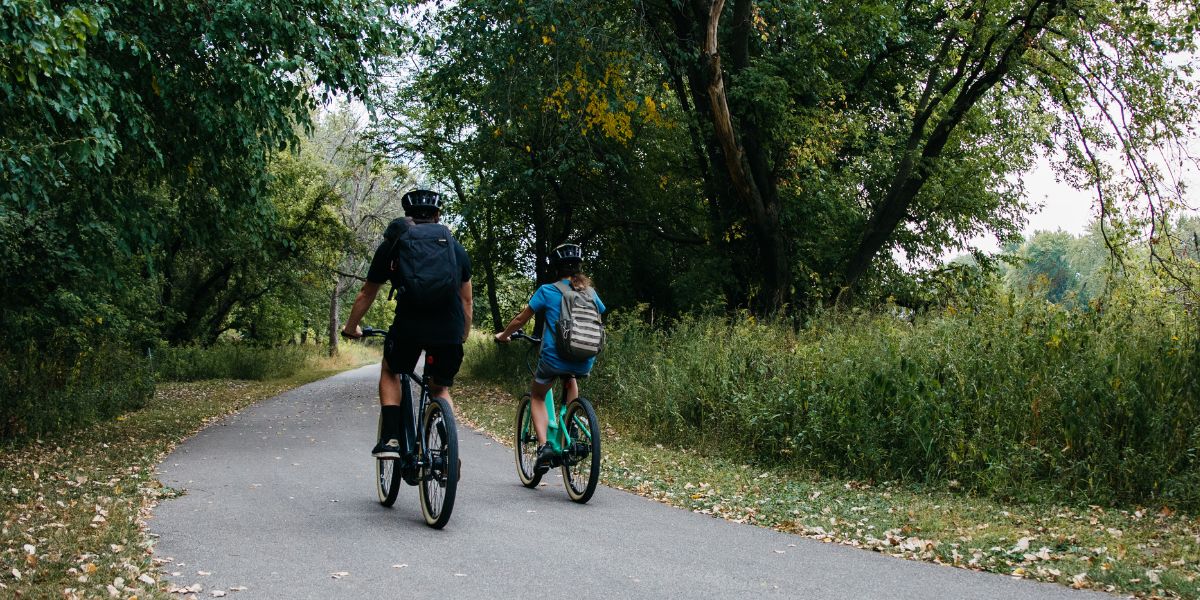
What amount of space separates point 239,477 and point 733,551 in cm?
535

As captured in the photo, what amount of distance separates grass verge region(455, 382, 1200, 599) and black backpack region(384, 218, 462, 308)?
→ 2932 millimetres

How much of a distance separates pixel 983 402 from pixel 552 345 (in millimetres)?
4153

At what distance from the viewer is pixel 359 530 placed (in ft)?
21.4

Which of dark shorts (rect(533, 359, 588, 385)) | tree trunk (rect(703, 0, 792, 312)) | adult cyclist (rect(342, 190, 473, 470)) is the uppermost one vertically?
tree trunk (rect(703, 0, 792, 312))

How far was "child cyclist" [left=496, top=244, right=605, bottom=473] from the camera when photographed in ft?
25.8

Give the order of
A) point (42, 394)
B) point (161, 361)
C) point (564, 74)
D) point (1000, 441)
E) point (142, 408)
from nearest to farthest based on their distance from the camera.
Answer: point (1000, 441) < point (42, 394) < point (564, 74) < point (142, 408) < point (161, 361)

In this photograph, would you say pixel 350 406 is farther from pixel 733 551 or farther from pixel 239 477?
pixel 733 551

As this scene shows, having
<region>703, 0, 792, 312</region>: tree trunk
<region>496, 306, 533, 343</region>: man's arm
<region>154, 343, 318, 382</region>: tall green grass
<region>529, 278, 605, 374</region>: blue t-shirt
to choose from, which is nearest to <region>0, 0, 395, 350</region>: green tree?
<region>496, 306, 533, 343</region>: man's arm

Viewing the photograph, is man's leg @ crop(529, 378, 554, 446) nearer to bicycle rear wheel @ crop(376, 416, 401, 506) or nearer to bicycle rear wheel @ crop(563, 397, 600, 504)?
bicycle rear wheel @ crop(563, 397, 600, 504)

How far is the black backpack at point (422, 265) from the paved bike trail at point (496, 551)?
1.58 m

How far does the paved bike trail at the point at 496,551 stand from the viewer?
5078 mm

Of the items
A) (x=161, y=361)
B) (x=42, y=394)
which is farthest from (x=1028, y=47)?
(x=161, y=361)

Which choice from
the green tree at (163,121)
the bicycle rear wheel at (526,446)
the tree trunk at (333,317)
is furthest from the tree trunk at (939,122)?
the tree trunk at (333,317)

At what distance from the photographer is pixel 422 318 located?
6410 mm
